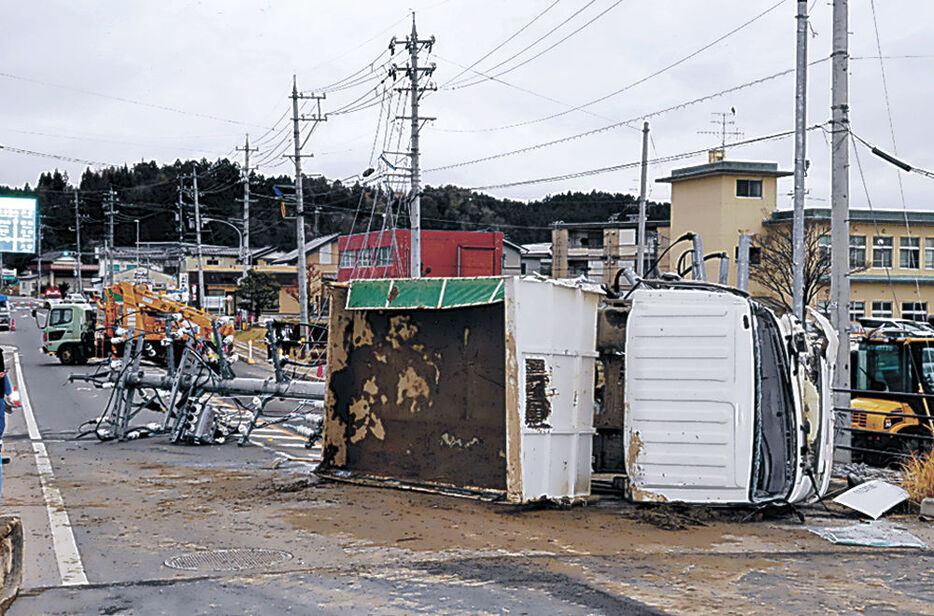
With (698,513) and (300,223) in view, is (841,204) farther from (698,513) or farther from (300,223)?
(300,223)

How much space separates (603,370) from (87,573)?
5428mm

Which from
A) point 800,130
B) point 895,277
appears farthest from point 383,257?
point 800,130

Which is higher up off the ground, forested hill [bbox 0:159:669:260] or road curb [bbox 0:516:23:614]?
forested hill [bbox 0:159:669:260]

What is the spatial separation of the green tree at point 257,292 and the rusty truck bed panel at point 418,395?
5247cm

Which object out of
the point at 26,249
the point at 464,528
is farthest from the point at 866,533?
the point at 26,249

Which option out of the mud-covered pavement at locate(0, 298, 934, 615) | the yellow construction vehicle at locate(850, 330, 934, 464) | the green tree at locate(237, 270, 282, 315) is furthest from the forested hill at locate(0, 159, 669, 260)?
the mud-covered pavement at locate(0, 298, 934, 615)

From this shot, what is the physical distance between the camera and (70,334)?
3738 centimetres

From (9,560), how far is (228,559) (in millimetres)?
1878

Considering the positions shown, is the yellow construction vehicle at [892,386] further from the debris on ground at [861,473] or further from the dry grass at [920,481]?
the dry grass at [920,481]

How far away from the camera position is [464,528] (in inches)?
345

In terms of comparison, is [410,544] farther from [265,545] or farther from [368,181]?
[368,181]

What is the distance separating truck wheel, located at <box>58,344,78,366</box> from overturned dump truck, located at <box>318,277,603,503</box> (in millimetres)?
30053

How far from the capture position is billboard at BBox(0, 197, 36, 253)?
21.8 metres

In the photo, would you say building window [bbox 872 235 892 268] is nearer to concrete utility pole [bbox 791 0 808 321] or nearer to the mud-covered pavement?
concrete utility pole [bbox 791 0 808 321]
